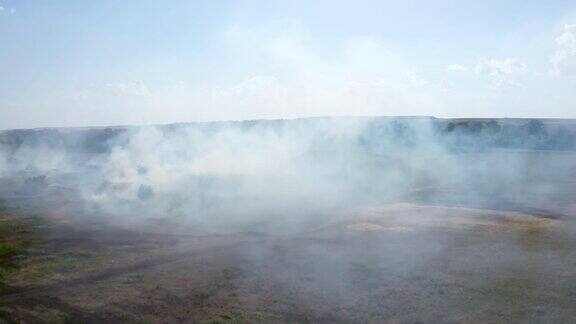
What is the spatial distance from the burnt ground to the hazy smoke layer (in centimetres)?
439

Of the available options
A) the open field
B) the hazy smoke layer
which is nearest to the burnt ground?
the open field

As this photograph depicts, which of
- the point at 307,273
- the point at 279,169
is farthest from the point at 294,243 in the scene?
the point at 279,169

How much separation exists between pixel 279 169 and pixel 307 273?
29.0 metres

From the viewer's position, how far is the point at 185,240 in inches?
909

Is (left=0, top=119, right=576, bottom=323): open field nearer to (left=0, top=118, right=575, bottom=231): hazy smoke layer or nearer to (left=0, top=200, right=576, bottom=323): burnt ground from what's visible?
(left=0, top=200, right=576, bottom=323): burnt ground

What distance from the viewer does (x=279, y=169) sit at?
4691 centimetres

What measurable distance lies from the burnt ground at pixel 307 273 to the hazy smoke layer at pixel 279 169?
439 centimetres

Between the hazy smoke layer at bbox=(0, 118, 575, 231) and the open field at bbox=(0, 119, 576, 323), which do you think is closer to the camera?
the open field at bbox=(0, 119, 576, 323)

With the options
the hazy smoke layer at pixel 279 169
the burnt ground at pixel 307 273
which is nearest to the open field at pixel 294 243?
the burnt ground at pixel 307 273

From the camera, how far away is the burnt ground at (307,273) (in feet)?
48.9

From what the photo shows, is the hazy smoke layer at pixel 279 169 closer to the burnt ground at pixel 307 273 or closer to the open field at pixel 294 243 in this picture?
the open field at pixel 294 243

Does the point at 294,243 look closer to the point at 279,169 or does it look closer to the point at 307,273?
the point at 307,273

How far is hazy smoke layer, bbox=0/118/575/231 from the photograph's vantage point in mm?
30969

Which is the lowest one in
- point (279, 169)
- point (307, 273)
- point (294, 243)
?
point (307, 273)
